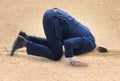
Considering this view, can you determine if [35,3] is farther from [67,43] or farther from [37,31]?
[67,43]

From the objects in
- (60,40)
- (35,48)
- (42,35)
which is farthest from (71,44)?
(42,35)

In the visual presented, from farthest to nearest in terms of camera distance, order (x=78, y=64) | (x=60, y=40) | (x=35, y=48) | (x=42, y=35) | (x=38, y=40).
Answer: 1. (x=42, y=35)
2. (x=38, y=40)
3. (x=35, y=48)
4. (x=60, y=40)
5. (x=78, y=64)

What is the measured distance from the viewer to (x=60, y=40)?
18.3ft

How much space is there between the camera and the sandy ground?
5094mm

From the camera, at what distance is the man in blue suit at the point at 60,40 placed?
5.53 meters

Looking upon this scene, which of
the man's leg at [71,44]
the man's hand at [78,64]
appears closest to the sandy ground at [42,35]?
the man's hand at [78,64]

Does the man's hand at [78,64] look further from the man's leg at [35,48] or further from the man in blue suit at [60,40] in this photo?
the man's leg at [35,48]

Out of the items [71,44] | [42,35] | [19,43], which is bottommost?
[42,35]

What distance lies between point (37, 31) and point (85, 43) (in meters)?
1.87

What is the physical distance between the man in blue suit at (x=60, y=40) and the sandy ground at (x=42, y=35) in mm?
105

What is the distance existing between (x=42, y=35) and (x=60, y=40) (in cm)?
165

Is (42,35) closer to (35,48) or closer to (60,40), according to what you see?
(35,48)

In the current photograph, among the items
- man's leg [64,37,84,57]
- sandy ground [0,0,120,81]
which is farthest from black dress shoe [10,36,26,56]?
man's leg [64,37,84,57]

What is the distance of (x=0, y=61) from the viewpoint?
18.2 feet
